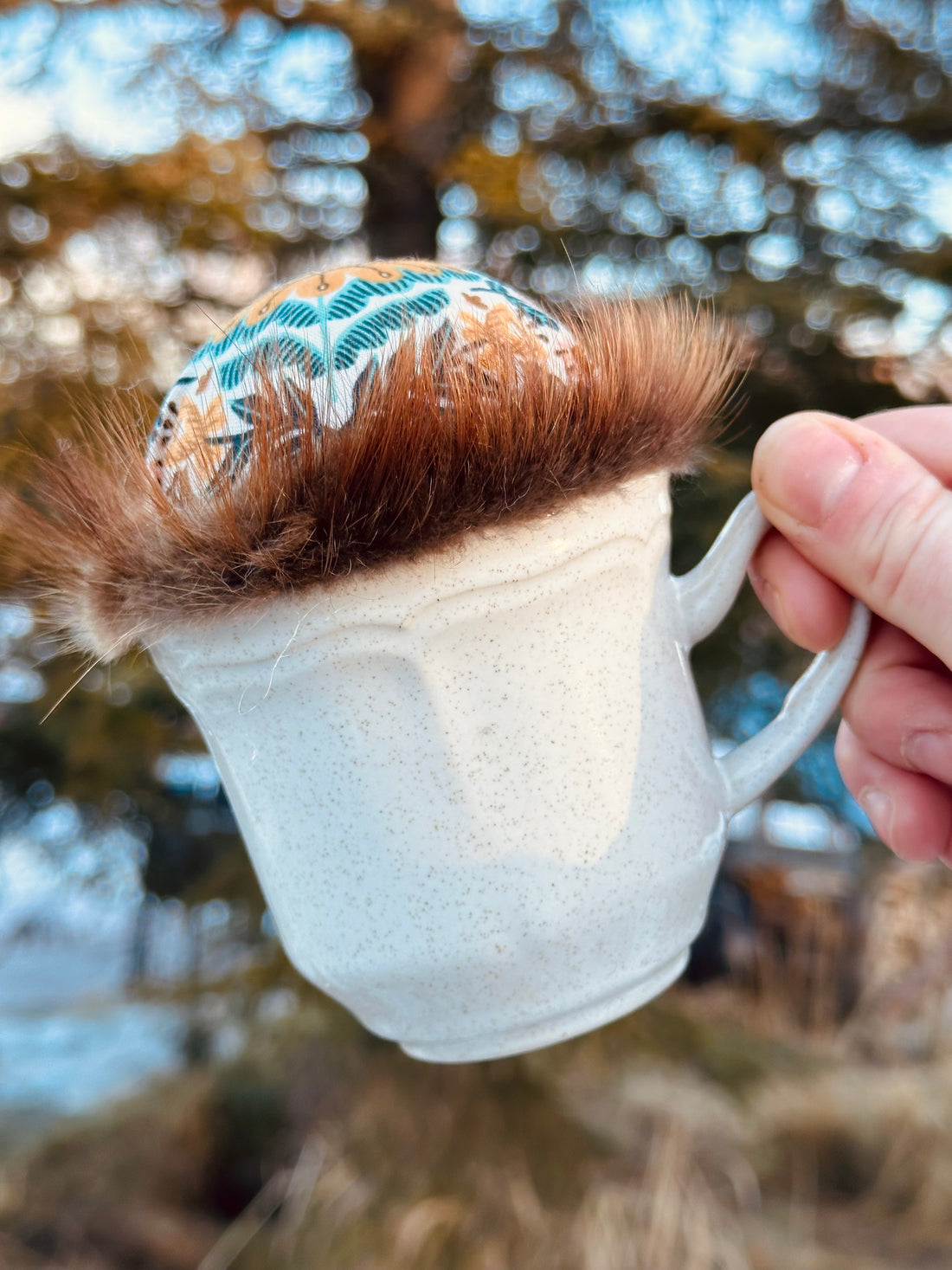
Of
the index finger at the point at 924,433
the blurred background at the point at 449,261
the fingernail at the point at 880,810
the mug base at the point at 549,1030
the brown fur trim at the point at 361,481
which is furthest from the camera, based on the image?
the blurred background at the point at 449,261

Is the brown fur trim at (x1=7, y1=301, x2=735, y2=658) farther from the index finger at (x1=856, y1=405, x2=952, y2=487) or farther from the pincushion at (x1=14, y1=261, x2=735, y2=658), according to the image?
the index finger at (x1=856, y1=405, x2=952, y2=487)

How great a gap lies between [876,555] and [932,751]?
25 centimetres

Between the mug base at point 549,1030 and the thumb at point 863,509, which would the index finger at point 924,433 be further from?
the mug base at point 549,1030

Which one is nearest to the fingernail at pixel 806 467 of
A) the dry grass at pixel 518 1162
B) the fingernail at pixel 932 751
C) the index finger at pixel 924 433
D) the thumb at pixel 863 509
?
the thumb at pixel 863 509

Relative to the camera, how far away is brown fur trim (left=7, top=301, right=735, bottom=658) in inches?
18.5

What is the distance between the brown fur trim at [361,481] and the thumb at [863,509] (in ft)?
0.34

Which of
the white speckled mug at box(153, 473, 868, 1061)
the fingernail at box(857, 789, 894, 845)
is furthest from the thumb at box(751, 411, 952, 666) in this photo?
the fingernail at box(857, 789, 894, 845)

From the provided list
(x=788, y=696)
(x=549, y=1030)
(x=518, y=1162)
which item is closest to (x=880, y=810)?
(x=788, y=696)

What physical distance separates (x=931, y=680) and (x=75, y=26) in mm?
1246

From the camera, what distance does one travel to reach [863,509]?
0.65 meters

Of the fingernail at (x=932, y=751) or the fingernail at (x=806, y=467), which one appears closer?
the fingernail at (x=806, y=467)

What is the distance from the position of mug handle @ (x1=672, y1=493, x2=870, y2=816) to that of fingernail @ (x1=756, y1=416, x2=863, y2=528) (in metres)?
0.03

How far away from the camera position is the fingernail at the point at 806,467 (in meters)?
0.62

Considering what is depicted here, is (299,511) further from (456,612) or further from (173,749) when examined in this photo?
(173,749)
